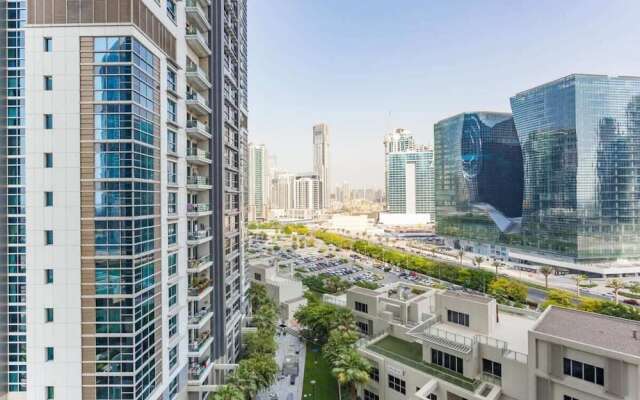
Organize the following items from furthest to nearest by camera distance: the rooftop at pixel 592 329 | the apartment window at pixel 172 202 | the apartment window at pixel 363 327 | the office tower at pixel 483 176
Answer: the office tower at pixel 483 176 < the apartment window at pixel 363 327 < the apartment window at pixel 172 202 < the rooftop at pixel 592 329

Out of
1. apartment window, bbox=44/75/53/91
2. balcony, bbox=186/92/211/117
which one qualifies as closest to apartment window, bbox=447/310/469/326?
balcony, bbox=186/92/211/117

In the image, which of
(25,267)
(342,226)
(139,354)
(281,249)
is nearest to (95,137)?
(25,267)

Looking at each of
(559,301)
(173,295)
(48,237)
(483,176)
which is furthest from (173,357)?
(483,176)

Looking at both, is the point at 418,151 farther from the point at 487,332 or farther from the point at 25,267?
the point at 25,267

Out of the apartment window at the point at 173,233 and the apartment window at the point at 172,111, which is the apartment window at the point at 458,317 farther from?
the apartment window at the point at 172,111

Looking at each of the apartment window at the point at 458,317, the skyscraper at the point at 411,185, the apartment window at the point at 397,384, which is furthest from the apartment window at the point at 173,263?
the skyscraper at the point at 411,185

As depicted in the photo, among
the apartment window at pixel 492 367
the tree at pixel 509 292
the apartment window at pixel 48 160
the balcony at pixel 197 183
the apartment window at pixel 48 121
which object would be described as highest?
the apartment window at pixel 48 121

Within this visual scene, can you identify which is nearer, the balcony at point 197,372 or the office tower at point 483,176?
the balcony at point 197,372
